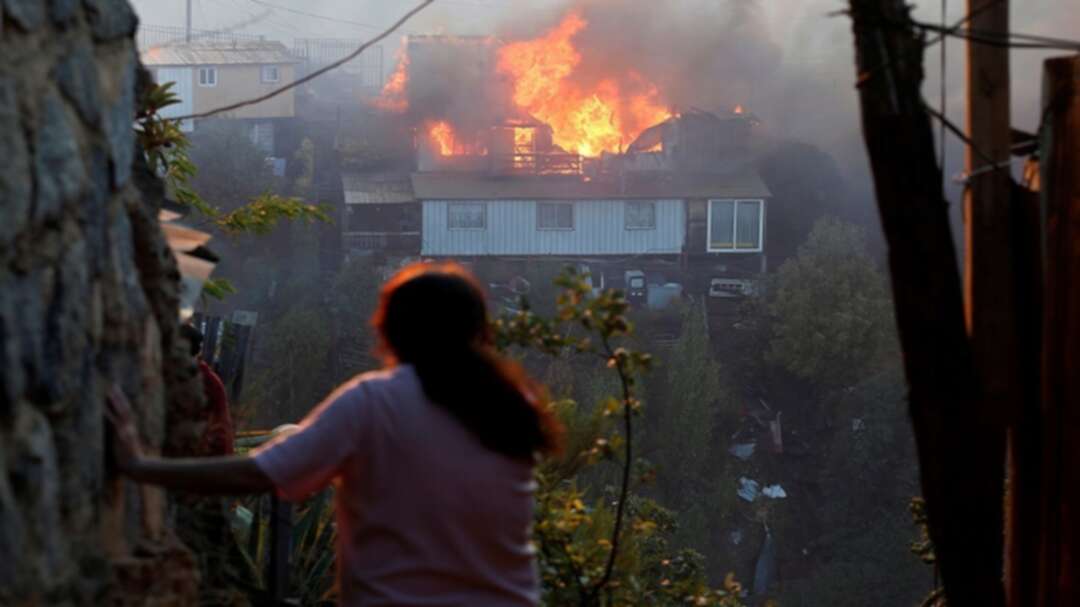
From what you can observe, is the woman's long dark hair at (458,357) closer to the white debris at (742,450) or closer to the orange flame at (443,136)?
the white debris at (742,450)

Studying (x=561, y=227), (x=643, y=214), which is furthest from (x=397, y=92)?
(x=643, y=214)

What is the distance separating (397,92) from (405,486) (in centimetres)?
→ 5343

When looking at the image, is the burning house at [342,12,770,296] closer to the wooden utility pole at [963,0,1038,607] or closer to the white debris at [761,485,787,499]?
the white debris at [761,485,787,499]

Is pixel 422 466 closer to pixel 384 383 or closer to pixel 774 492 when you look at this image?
pixel 384 383

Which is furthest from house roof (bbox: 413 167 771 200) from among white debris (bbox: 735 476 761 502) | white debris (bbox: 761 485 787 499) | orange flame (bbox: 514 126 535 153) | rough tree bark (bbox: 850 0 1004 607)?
rough tree bark (bbox: 850 0 1004 607)

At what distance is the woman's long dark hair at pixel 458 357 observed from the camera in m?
3.37

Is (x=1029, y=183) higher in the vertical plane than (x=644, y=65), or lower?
lower

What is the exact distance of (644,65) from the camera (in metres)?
56.7

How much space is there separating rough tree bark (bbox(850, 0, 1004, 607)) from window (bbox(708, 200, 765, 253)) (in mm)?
44022

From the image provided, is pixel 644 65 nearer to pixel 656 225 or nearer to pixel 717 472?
pixel 656 225

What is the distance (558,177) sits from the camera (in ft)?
165

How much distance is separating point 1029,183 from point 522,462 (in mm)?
3794

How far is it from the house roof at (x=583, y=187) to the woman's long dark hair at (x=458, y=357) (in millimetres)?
44804

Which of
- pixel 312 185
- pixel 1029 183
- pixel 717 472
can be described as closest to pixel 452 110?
pixel 312 185
